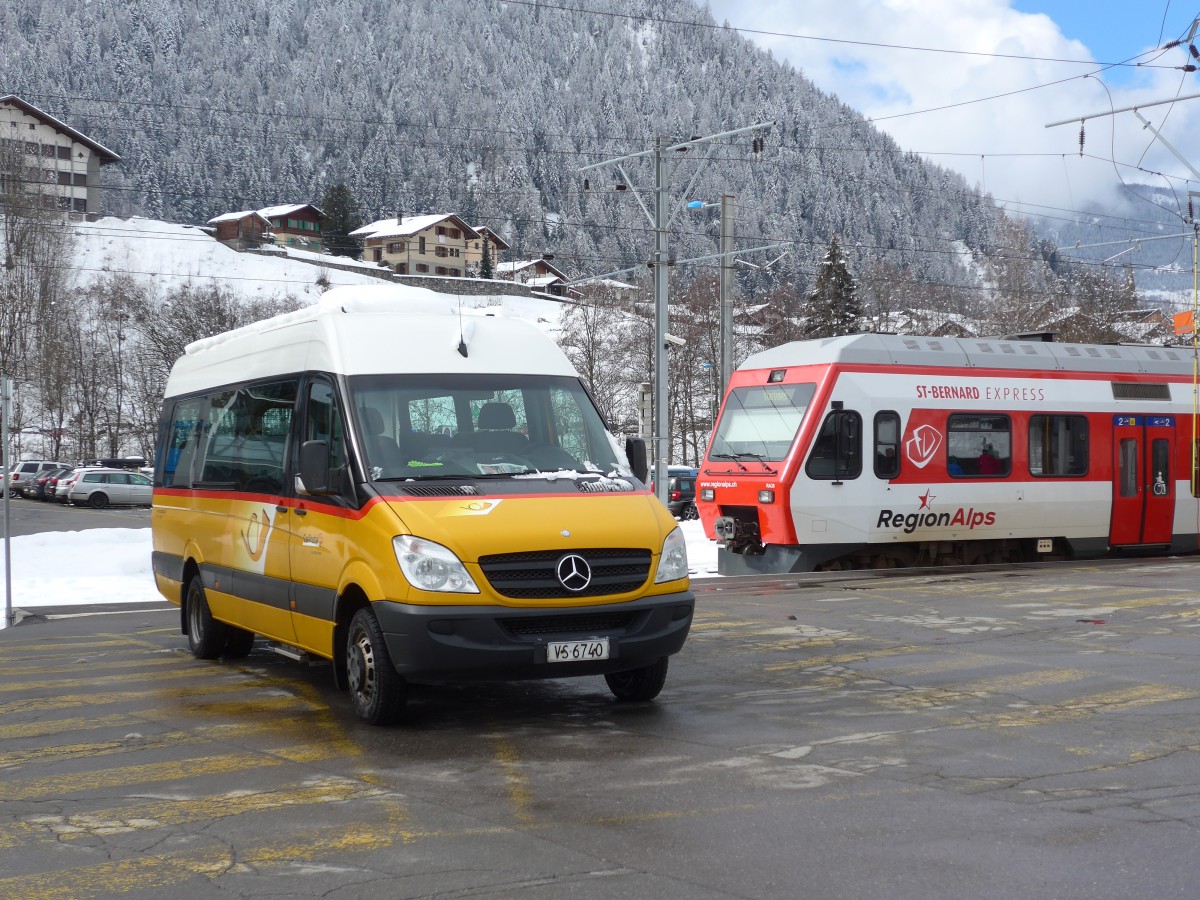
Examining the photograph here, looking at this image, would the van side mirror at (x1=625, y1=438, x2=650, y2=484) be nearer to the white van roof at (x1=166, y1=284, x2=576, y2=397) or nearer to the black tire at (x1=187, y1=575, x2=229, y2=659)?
the white van roof at (x1=166, y1=284, x2=576, y2=397)

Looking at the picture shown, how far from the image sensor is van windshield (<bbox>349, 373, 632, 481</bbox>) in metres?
8.70

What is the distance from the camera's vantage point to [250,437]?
10695 mm

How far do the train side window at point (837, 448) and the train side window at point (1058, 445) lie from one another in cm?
363

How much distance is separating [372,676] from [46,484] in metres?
58.4

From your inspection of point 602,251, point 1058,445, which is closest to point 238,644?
point 1058,445

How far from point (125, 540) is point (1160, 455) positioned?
19560 mm

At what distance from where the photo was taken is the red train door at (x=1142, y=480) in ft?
76.8

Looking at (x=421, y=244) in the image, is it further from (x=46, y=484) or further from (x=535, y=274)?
(x=46, y=484)

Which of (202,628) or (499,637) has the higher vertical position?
(499,637)

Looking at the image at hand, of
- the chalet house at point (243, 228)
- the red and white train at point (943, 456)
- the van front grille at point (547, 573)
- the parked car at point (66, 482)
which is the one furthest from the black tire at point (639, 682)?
the chalet house at point (243, 228)

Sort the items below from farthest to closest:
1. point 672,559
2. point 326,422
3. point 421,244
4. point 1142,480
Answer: point 421,244 → point 1142,480 → point 326,422 → point 672,559

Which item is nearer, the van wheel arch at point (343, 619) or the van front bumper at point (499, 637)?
the van front bumper at point (499, 637)

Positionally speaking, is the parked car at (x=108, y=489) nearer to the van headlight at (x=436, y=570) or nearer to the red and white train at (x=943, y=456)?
the red and white train at (x=943, y=456)

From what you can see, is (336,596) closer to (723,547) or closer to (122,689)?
(122,689)
